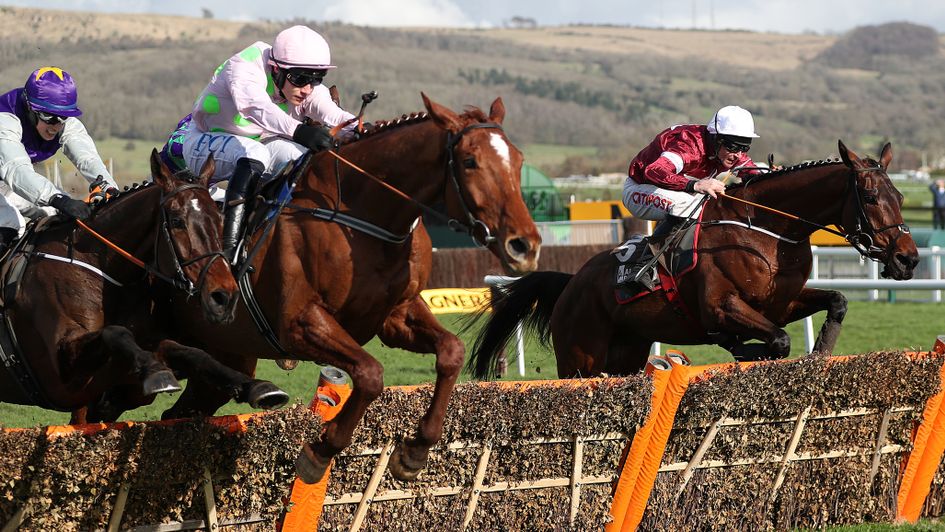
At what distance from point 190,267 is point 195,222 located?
0.67 ft

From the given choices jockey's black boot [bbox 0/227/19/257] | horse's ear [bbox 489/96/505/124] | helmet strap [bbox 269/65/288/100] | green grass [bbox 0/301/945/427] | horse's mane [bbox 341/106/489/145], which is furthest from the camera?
green grass [bbox 0/301/945/427]

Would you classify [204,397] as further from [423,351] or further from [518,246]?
[518,246]

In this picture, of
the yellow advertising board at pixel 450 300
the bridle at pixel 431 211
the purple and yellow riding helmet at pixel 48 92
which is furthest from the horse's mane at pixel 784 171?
the yellow advertising board at pixel 450 300

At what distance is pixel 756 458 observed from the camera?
5.34 m

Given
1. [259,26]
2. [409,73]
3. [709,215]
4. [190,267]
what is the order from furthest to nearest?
[259,26]
[409,73]
[709,215]
[190,267]

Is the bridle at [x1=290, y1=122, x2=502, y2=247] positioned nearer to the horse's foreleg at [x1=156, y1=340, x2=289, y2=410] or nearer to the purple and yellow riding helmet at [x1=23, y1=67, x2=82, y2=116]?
the horse's foreleg at [x1=156, y1=340, x2=289, y2=410]

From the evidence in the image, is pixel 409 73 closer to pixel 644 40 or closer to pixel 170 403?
pixel 644 40

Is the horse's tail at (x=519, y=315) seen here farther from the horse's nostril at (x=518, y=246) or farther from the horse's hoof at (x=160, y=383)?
the horse's nostril at (x=518, y=246)

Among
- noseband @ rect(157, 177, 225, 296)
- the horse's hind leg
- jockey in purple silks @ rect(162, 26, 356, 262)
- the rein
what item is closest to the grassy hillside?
the horse's hind leg

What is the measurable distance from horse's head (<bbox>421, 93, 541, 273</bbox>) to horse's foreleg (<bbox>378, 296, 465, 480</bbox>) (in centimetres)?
54

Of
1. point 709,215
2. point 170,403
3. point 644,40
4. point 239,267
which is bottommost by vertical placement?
point 644,40

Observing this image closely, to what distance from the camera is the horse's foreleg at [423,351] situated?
439 centimetres

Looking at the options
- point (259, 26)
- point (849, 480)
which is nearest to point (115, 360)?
point (849, 480)

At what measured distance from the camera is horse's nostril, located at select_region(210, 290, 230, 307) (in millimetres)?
4512
